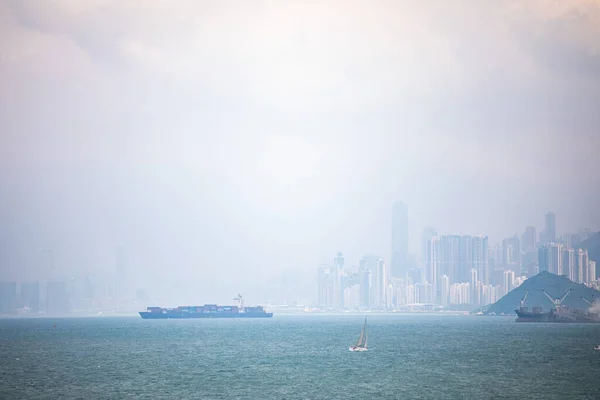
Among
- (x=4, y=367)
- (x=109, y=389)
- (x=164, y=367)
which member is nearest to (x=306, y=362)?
(x=164, y=367)

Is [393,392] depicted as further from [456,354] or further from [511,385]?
[456,354]

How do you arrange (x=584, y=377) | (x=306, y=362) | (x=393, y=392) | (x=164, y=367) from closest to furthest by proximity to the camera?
(x=393, y=392)
(x=584, y=377)
(x=164, y=367)
(x=306, y=362)

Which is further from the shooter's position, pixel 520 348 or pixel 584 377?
pixel 520 348

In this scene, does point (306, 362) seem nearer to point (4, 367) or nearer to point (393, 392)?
point (393, 392)

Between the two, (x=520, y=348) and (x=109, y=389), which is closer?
(x=109, y=389)

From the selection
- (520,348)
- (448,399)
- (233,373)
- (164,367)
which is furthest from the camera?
(520,348)

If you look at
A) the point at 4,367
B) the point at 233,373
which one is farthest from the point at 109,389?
the point at 4,367

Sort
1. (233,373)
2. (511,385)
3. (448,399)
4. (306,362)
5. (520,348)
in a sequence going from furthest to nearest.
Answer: (520,348) → (306,362) → (233,373) → (511,385) → (448,399)

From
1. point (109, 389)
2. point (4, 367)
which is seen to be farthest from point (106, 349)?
point (109, 389)

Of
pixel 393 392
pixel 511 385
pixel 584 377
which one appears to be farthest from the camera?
pixel 584 377
